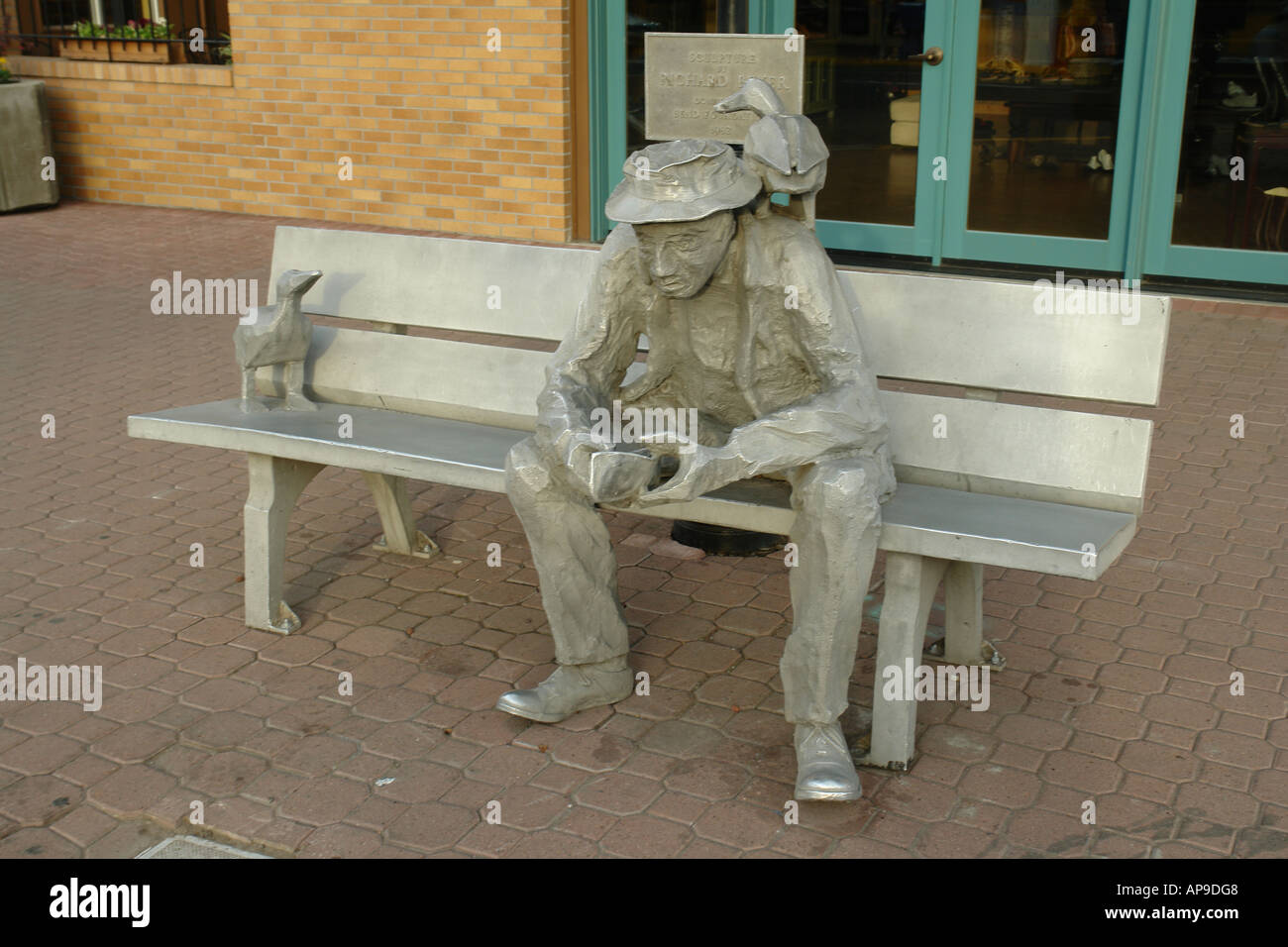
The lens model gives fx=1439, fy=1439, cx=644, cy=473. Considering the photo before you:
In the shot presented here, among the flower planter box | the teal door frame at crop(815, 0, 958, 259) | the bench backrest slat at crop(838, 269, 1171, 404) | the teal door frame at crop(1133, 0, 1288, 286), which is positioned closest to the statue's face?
the bench backrest slat at crop(838, 269, 1171, 404)

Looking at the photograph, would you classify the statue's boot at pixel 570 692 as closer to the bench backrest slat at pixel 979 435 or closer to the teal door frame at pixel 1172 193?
the bench backrest slat at pixel 979 435

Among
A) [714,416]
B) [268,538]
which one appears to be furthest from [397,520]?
[714,416]

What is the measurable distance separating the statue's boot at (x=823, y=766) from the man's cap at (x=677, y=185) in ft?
4.39

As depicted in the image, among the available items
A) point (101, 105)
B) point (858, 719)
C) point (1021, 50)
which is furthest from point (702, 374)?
point (101, 105)

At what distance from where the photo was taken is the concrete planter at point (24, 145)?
11797 mm

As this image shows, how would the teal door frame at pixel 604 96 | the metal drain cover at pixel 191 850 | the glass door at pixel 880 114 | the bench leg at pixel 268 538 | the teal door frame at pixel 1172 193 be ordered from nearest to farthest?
the metal drain cover at pixel 191 850 → the bench leg at pixel 268 538 → the teal door frame at pixel 1172 193 → the glass door at pixel 880 114 → the teal door frame at pixel 604 96

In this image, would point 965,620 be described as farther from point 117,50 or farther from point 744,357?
point 117,50

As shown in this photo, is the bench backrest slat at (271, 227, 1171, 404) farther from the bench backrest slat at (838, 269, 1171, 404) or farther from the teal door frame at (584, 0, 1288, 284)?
the teal door frame at (584, 0, 1288, 284)

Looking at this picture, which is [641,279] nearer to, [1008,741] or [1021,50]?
[1008,741]

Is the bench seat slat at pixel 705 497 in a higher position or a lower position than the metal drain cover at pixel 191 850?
higher

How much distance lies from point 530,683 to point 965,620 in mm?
1308

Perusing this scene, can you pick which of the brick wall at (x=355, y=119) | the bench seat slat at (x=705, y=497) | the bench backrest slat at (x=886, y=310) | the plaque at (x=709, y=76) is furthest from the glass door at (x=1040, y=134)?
the bench seat slat at (x=705, y=497)

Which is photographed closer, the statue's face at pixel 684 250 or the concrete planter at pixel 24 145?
the statue's face at pixel 684 250

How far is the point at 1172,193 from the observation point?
8.48 m
